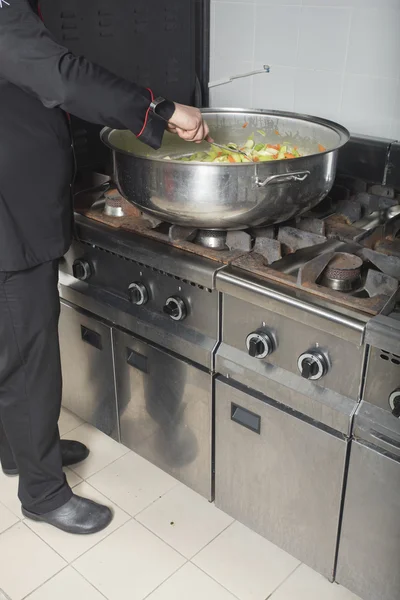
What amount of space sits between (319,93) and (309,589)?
1238 millimetres

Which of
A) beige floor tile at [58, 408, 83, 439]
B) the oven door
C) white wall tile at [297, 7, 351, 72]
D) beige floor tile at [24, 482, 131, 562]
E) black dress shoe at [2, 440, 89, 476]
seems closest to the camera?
the oven door

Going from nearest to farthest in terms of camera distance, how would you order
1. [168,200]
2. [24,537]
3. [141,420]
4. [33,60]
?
1. [33,60]
2. [168,200]
3. [24,537]
4. [141,420]

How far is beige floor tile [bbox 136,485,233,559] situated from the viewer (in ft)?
4.98

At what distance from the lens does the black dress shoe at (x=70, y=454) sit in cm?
171

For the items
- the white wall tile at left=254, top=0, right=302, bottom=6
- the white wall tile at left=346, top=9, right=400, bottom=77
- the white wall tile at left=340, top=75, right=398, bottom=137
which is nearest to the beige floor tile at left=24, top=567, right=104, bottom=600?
the white wall tile at left=340, top=75, right=398, bottom=137

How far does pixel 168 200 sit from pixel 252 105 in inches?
30.2

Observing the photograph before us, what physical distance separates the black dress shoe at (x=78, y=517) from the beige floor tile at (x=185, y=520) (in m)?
0.10

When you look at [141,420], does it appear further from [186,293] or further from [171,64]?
[171,64]

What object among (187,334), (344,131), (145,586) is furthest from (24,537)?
(344,131)

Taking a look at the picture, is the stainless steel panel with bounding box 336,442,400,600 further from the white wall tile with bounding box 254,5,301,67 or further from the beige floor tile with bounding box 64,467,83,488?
the white wall tile with bounding box 254,5,301,67

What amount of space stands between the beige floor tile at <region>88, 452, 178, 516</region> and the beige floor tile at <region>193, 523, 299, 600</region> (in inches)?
8.7

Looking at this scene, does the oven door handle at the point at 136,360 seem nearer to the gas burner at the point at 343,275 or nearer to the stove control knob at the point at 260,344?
the stove control knob at the point at 260,344

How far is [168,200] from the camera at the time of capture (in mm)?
1234

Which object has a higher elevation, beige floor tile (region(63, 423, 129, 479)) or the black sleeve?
the black sleeve
